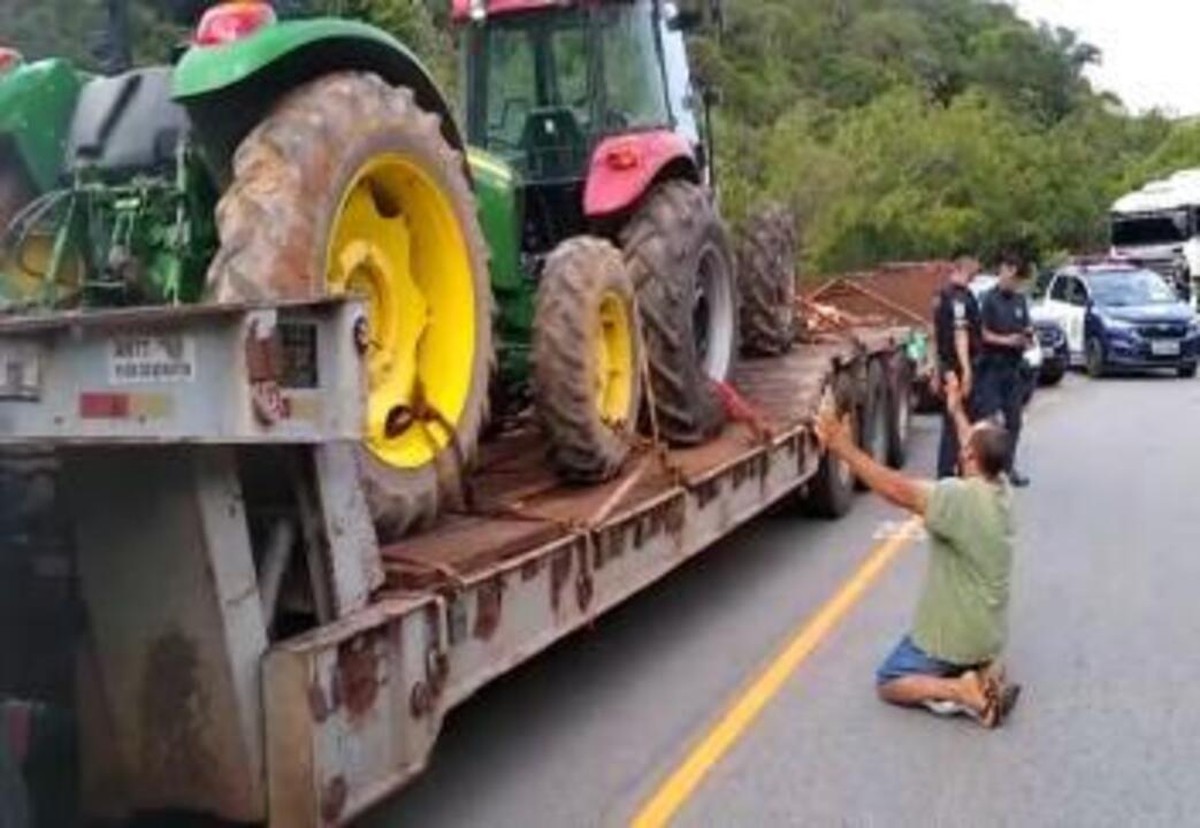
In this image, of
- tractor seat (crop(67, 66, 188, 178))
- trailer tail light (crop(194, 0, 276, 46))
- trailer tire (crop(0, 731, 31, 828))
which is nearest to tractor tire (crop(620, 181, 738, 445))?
tractor seat (crop(67, 66, 188, 178))

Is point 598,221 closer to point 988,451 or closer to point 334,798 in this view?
point 988,451

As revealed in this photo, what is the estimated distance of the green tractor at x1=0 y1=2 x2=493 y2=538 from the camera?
5.58 metres

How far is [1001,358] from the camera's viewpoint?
1348 centimetres

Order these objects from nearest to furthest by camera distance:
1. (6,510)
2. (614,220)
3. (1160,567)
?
1. (6,510)
2. (614,220)
3. (1160,567)

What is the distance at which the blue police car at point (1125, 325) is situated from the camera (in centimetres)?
2634

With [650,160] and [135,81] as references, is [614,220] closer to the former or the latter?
[650,160]

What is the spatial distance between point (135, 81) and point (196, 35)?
0.57 m

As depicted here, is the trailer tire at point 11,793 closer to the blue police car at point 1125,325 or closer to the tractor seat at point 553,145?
the tractor seat at point 553,145

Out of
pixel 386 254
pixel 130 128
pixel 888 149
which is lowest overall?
pixel 386 254

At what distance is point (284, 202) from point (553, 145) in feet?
15.6

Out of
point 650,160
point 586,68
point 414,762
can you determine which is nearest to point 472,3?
point 586,68

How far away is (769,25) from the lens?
76.7 metres

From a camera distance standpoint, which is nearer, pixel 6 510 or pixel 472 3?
pixel 6 510

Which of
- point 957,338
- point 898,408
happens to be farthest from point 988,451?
point 898,408
